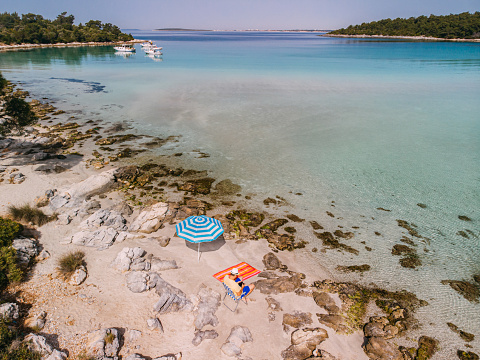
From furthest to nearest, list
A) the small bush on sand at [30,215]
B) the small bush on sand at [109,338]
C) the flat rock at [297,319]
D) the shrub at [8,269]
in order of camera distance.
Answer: the small bush on sand at [30,215], the shrub at [8,269], the flat rock at [297,319], the small bush on sand at [109,338]

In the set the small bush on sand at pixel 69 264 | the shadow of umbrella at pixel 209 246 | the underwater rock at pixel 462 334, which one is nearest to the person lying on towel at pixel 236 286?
the shadow of umbrella at pixel 209 246

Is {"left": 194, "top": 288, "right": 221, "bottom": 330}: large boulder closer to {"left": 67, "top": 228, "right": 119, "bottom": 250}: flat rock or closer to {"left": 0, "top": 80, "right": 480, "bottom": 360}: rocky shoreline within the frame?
{"left": 0, "top": 80, "right": 480, "bottom": 360}: rocky shoreline

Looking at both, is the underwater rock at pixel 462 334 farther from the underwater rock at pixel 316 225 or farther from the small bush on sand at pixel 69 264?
the small bush on sand at pixel 69 264

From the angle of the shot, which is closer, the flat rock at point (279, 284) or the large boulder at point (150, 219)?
the flat rock at point (279, 284)

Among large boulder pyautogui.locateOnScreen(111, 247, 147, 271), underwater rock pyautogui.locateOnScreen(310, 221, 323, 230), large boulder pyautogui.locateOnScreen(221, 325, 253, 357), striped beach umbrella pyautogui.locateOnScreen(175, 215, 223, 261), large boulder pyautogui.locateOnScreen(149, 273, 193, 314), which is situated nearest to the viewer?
large boulder pyautogui.locateOnScreen(221, 325, 253, 357)

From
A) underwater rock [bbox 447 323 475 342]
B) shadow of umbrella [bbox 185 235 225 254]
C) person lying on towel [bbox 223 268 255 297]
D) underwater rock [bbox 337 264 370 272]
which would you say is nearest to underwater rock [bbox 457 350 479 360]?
underwater rock [bbox 447 323 475 342]
